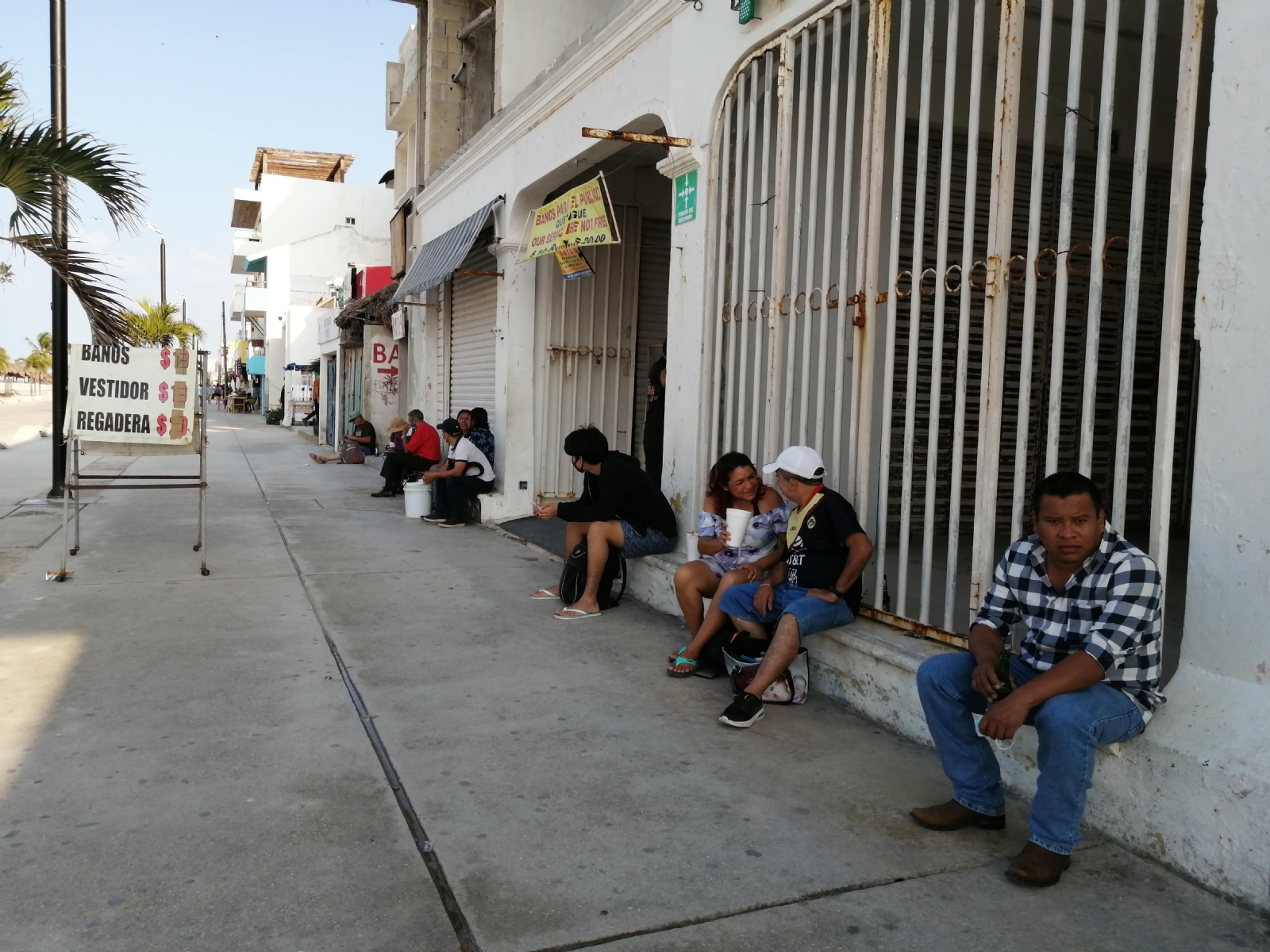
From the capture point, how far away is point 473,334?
11.4 metres

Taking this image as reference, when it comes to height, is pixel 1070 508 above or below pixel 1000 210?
below

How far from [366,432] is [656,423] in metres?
11.1

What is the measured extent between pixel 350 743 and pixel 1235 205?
3.50 meters

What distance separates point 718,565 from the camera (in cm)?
512

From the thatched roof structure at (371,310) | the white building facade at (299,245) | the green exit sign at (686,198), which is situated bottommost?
the green exit sign at (686,198)

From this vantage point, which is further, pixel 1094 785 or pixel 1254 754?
pixel 1094 785

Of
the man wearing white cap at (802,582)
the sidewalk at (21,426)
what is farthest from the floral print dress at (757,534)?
the sidewalk at (21,426)

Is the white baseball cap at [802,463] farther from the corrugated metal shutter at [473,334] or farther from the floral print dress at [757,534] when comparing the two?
the corrugated metal shutter at [473,334]

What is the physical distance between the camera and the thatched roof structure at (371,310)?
1616cm

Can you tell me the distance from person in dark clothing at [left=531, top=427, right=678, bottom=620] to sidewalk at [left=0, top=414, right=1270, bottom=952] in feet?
1.24

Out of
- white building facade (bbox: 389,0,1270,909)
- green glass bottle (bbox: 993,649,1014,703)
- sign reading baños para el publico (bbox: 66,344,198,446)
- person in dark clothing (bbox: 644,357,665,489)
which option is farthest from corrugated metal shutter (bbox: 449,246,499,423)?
green glass bottle (bbox: 993,649,1014,703)

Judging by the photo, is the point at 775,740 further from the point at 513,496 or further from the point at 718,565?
the point at 513,496

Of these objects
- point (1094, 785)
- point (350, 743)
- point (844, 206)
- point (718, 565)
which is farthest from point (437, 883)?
point (844, 206)

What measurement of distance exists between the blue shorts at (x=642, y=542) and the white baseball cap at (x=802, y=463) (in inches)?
75.0
